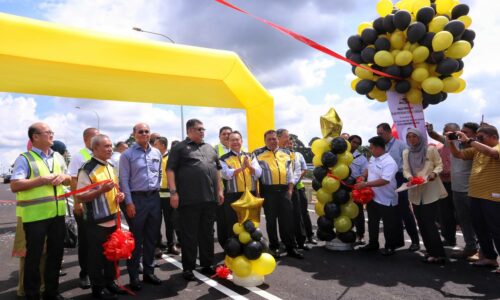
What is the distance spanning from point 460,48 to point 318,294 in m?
3.91

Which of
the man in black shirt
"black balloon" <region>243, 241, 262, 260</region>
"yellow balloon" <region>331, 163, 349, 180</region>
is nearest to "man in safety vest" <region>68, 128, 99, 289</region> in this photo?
the man in black shirt

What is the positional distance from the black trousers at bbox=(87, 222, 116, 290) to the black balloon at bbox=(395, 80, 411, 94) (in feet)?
14.5

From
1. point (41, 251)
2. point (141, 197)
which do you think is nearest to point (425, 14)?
point (141, 197)

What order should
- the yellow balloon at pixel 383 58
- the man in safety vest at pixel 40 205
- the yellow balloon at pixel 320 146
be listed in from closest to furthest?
the man in safety vest at pixel 40 205 < the yellow balloon at pixel 383 58 < the yellow balloon at pixel 320 146

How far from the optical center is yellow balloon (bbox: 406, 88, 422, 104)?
5.72 m

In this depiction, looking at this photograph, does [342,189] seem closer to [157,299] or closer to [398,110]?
[398,110]

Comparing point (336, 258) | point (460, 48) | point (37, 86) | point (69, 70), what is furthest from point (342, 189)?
point (37, 86)

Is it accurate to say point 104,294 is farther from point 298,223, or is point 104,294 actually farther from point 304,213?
point 304,213

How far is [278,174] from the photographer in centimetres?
585

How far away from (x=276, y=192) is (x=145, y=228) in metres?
2.09

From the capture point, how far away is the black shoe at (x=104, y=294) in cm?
411

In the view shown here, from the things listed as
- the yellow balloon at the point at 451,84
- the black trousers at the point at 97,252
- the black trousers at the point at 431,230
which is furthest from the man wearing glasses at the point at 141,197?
the yellow balloon at the point at 451,84

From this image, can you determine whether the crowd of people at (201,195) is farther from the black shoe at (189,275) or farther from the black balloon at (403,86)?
the black balloon at (403,86)

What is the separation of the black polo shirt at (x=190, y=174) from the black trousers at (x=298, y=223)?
1.99m
